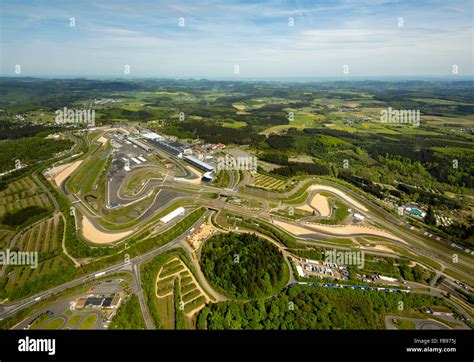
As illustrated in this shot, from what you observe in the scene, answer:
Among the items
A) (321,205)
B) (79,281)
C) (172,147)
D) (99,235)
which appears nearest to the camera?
(79,281)

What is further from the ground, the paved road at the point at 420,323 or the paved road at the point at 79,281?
the paved road at the point at 79,281

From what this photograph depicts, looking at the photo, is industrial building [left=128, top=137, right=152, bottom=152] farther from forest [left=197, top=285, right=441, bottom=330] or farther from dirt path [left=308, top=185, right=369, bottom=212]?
forest [left=197, top=285, right=441, bottom=330]

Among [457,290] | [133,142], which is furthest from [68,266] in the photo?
[133,142]

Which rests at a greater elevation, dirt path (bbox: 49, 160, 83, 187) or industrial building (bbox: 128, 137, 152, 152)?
industrial building (bbox: 128, 137, 152, 152)

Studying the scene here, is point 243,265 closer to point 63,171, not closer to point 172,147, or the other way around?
point 63,171

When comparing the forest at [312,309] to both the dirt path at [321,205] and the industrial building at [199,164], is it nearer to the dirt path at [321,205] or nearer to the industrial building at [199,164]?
the dirt path at [321,205]

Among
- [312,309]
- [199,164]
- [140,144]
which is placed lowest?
[312,309]

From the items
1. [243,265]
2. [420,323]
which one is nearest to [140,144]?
[243,265]

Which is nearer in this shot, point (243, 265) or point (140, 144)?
point (243, 265)

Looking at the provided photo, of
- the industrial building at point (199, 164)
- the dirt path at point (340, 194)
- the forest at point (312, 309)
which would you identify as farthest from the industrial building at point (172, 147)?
the forest at point (312, 309)

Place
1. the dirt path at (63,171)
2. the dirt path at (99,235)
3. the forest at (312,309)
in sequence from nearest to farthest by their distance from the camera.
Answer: the forest at (312,309)
the dirt path at (99,235)
the dirt path at (63,171)

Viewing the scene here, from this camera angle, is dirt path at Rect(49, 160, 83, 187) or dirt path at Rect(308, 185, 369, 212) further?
dirt path at Rect(49, 160, 83, 187)

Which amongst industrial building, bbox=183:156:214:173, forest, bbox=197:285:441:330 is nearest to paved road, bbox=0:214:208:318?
forest, bbox=197:285:441:330
